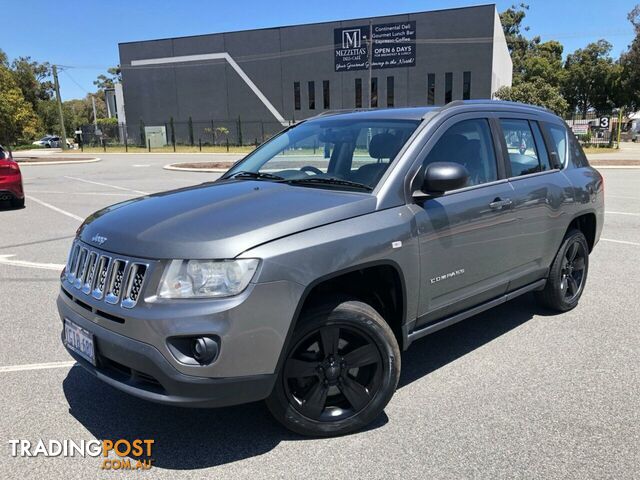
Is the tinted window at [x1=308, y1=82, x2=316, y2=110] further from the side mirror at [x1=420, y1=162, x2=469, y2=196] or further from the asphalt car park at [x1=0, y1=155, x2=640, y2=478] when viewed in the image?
the side mirror at [x1=420, y1=162, x2=469, y2=196]

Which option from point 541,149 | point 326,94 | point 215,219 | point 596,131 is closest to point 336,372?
point 215,219

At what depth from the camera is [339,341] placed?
9.88ft

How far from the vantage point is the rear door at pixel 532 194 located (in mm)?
4199

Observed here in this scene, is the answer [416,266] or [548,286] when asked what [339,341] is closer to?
[416,266]

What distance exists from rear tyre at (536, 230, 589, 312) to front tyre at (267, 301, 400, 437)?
7.74ft

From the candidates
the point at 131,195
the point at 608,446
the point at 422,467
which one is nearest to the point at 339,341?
the point at 422,467

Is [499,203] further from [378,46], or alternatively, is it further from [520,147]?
[378,46]

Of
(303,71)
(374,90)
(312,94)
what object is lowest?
(312,94)

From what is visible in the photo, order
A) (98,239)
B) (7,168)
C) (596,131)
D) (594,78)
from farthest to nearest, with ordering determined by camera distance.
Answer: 1. (594,78)
2. (596,131)
3. (7,168)
4. (98,239)

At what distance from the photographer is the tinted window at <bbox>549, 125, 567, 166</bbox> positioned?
16.2ft

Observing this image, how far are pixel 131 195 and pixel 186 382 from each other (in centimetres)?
1245

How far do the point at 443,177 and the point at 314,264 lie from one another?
1008 millimetres

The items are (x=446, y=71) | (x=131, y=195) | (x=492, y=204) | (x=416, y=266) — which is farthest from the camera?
(x=446, y=71)

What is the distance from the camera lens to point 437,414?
326cm
